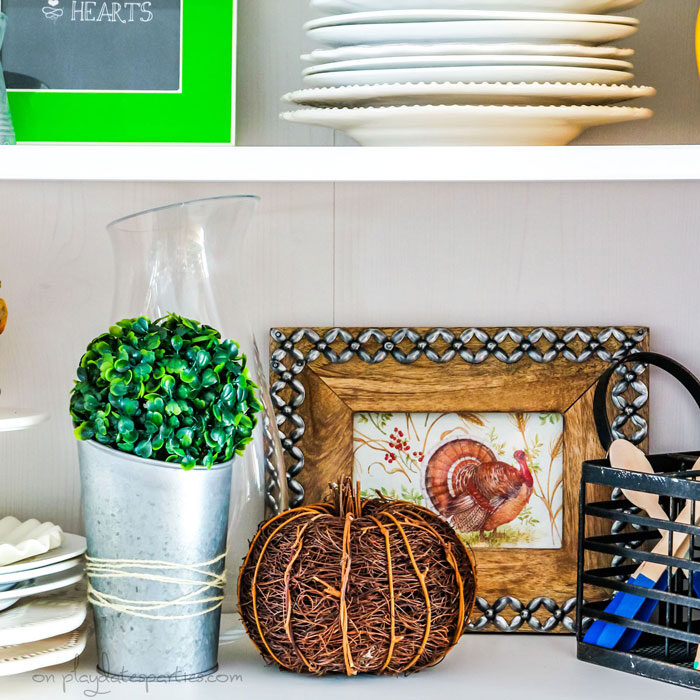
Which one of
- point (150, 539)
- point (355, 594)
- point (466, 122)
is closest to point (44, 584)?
point (150, 539)

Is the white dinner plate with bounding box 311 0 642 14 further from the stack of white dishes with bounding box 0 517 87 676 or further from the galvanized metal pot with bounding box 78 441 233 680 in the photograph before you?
the stack of white dishes with bounding box 0 517 87 676

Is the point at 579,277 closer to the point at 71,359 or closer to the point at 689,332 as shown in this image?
the point at 689,332

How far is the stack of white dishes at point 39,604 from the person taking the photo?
780 mm

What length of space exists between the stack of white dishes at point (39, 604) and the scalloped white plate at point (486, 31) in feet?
1.70

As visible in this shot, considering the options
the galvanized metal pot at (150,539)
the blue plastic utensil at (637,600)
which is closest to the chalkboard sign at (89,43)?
the galvanized metal pot at (150,539)

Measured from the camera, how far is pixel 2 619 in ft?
2.64

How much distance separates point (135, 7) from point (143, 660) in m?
0.60

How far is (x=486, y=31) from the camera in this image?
77cm

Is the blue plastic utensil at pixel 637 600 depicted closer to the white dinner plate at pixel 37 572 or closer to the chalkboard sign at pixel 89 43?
the white dinner plate at pixel 37 572

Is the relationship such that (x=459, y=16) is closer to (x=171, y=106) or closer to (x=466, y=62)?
(x=466, y=62)

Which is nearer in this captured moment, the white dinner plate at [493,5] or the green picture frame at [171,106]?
the white dinner plate at [493,5]

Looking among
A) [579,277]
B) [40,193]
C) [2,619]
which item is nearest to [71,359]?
[40,193]

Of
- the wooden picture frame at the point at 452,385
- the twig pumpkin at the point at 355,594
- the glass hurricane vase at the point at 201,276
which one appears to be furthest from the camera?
the wooden picture frame at the point at 452,385

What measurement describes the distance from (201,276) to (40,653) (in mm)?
350
